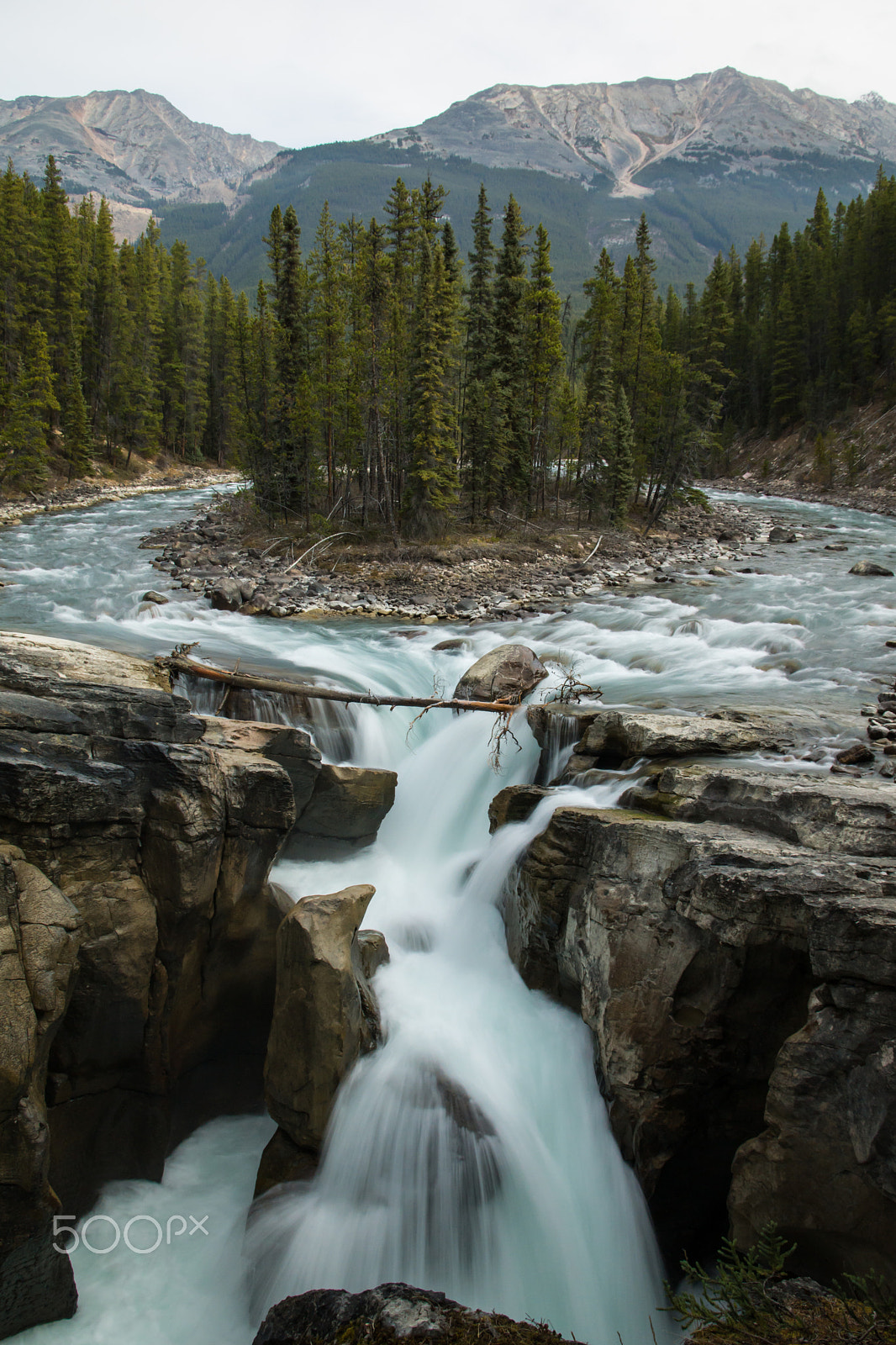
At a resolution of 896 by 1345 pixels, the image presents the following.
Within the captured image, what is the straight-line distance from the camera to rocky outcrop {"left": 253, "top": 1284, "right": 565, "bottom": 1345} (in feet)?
13.4

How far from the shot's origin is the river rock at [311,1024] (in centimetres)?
667

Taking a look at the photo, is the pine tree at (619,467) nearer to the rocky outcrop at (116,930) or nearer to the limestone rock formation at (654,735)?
the limestone rock formation at (654,735)

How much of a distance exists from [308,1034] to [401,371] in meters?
25.9

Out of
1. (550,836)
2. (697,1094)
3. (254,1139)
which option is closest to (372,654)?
(550,836)

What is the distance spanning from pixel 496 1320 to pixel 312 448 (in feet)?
98.6

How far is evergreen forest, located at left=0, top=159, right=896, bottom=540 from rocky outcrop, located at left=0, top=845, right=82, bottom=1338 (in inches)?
920

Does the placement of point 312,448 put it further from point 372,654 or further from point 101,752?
point 101,752

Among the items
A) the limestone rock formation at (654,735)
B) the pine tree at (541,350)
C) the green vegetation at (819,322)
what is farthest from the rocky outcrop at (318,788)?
the green vegetation at (819,322)

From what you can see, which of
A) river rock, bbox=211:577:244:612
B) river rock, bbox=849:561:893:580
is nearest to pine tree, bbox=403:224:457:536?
river rock, bbox=211:577:244:612

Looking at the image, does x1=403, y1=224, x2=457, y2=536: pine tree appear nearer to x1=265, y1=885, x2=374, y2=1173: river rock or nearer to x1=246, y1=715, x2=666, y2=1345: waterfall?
x1=246, y1=715, x2=666, y2=1345: waterfall

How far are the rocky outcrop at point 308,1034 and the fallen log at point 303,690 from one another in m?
5.01

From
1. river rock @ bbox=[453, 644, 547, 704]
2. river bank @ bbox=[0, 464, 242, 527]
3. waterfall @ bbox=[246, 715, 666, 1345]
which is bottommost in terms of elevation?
waterfall @ bbox=[246, 715, 666, 1345]

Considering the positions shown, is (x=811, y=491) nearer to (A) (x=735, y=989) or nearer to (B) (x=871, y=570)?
(B) (x=871, y=570)

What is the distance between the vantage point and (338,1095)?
6.75 m
